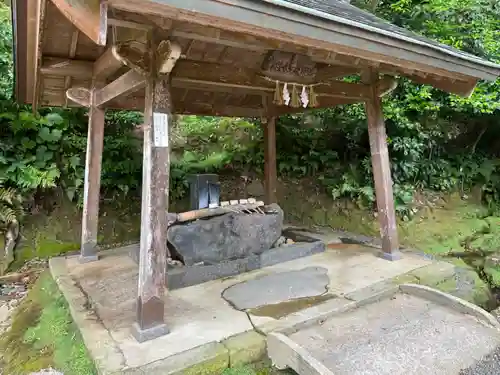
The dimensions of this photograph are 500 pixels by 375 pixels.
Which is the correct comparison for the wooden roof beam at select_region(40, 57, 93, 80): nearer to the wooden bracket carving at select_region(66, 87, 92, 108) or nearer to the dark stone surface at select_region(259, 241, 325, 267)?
the wooden bracket carving at select_region(66, 87, 92, 108)

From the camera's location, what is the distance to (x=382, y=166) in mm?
4531

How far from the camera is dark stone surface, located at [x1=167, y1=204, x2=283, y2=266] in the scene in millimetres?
3891

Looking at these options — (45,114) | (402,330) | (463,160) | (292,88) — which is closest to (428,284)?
(402,330)

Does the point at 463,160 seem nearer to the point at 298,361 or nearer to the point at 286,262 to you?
the point at 286,262

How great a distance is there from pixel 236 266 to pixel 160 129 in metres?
2.12

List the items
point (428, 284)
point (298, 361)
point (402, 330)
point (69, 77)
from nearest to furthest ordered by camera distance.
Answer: point (298, 361), point (402, 330), point (428, 284), point (69, 77)

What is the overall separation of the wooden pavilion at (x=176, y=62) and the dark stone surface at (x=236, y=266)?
36.5 inches

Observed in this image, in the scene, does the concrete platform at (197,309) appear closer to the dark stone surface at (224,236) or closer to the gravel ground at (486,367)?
the dark stone surface at (224,236)

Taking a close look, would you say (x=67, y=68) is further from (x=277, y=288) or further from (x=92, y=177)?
(x=277, y=288)

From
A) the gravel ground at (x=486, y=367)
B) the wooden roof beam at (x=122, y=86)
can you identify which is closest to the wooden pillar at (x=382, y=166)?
the gravel ground at (x=486, y=367)

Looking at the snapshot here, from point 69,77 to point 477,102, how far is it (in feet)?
21.4

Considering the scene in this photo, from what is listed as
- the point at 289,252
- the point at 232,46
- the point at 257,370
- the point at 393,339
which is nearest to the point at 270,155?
the point at 289,252

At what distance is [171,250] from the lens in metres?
4.04

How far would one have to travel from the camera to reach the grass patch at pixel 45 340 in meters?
2.70
